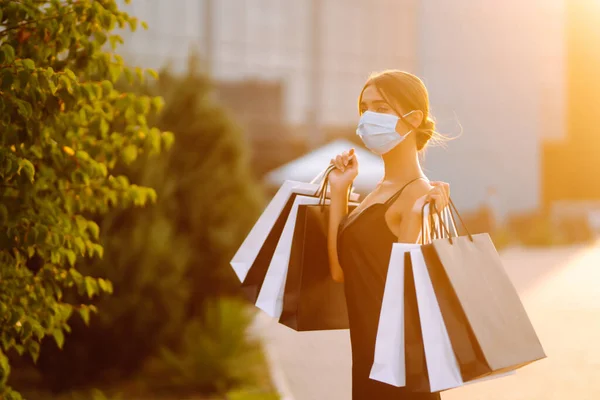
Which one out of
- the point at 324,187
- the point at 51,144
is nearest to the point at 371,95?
the point at 324,187

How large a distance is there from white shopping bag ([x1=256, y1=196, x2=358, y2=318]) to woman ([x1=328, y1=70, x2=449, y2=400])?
16 centimetres

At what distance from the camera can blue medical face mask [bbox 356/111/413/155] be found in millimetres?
3096

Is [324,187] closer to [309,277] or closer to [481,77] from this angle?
[309,277]

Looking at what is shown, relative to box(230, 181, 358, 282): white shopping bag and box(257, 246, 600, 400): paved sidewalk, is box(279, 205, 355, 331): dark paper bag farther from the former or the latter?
box(257, 246, 600, 400): paved sidewalk

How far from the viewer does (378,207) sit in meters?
3.03

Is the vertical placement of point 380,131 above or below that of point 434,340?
above

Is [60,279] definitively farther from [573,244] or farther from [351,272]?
[573,244]

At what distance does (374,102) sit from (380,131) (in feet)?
0.43

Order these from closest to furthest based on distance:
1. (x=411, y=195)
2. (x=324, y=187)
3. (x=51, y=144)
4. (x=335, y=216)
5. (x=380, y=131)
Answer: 1. (x=411, y=195)
2. (x=380, y=131)
3. (x=335, y=216)
4. (x=324, y=187)
5. (x=51, y=144)

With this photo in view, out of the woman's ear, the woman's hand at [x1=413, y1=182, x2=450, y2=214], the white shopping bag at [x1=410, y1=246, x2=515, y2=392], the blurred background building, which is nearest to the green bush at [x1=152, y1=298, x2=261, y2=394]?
the woman's ear

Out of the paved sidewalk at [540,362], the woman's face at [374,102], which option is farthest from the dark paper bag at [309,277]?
the paved sidewalk at [540,362]

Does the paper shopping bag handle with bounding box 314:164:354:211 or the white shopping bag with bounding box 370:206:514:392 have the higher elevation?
the paper shopping bag handle with bounding box 314:164:354:211

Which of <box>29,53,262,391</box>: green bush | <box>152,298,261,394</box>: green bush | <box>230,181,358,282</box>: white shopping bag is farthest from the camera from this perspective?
<box>152,298,261,394</box>: green bush

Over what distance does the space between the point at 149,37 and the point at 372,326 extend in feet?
123
